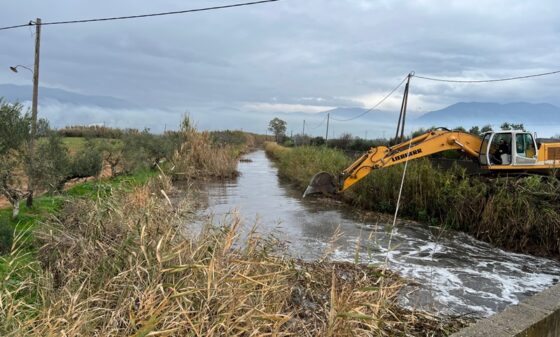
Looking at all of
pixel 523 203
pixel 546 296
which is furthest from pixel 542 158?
pixel 546 296

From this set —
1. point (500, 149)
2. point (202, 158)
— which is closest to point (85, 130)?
point (202, 158)

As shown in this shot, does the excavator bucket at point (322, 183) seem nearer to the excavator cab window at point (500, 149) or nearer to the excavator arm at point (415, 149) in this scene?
the excavator arm at point (415, 149)

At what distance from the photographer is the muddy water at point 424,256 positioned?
19.4 ft

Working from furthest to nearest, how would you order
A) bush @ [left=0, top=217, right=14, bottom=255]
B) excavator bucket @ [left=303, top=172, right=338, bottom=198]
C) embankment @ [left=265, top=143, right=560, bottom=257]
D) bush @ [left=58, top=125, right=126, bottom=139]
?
bush @ [left=58, top=125, right=126, bottom=139] < excavator bucket @ [left=303, top=172, right=338, bottom=198] < embankment @ [left=265, top=143, right=560, bottom=257] < bush @ [left=0, top=217, right=14, bottom=255]

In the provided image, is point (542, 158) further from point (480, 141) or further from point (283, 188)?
point (283, 188)

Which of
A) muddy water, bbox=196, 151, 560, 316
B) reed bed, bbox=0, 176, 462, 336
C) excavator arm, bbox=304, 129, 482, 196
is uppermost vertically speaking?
excavator arm, bbox=304, 129, 482, 196

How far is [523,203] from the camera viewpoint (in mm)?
8961

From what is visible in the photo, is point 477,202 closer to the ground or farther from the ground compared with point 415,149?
closer to the ground

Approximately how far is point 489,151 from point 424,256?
14.0 ft

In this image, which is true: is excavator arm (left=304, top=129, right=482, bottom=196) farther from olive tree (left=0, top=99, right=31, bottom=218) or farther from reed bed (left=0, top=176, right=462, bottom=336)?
olive tree (left=0, top=99, right=31, bottom=218)

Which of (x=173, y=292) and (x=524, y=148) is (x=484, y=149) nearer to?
(x=524, y=148)

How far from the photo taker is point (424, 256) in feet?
26.6

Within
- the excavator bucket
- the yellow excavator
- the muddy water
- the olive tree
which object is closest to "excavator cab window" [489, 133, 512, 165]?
the yellow excavator

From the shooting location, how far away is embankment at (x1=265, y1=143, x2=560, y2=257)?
8.73 meters
